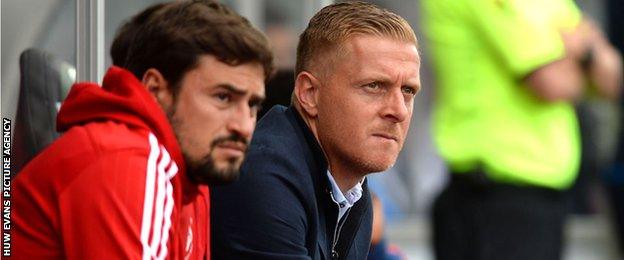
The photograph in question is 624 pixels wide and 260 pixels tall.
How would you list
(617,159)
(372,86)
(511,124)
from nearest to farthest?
(372,86) → (511,124) → (617,159)

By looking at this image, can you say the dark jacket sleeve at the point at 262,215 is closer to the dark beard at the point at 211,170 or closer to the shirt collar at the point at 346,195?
the shirt collar at the point at 346,195

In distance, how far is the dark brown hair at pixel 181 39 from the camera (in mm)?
2918

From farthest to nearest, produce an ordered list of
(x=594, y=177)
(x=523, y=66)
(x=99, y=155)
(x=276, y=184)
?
(x=594, y=177)
(x=523, y=66)
(x=276, y=184)
(x=99, y=155)

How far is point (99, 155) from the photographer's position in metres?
2.78

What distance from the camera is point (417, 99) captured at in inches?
355

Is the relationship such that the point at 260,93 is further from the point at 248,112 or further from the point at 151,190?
the point at 151,190

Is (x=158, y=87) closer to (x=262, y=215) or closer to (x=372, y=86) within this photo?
(x=262, y=215)

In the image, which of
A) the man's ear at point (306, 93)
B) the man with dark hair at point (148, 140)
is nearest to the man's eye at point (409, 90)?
the man's ear at point (306, 93)

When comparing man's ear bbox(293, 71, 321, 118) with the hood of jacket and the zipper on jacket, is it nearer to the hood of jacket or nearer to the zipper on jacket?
the zipper on jacket

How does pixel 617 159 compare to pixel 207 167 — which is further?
pixel 617 159

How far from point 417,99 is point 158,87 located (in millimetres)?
6148

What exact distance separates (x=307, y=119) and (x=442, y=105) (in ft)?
5.06

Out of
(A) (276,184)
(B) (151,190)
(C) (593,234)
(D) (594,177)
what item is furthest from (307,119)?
(C) (593,234)

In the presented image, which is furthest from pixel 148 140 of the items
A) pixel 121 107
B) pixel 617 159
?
pixel 617 159
